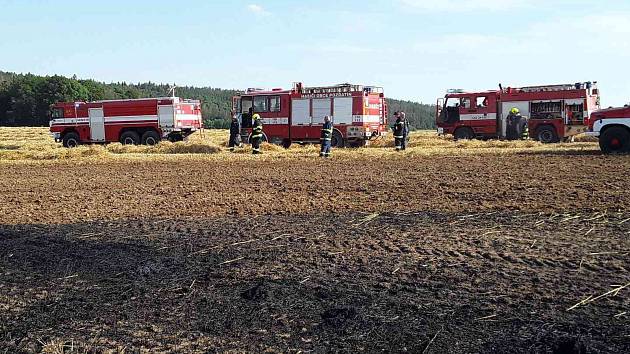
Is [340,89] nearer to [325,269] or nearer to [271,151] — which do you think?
[271,151]

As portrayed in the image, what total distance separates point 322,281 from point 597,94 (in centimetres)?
2744

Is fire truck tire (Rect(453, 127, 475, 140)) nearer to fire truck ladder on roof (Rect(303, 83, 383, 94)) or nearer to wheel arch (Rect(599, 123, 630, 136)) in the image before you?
fire truck ladder on roof (Rect(303, 83, 383, 94))

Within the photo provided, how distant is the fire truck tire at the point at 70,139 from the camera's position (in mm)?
31359

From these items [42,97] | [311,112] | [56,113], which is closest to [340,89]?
[311,112]

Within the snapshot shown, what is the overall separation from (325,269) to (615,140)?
588 inches

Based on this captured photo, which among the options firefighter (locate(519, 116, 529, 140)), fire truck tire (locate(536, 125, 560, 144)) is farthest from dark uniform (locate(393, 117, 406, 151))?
fire truck tire (locate(536, 125, 560, 144))

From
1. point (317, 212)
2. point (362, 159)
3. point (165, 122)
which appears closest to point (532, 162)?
point (362, 159)

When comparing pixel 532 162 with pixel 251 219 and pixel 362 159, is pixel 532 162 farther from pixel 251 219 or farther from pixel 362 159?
pixel 251 219

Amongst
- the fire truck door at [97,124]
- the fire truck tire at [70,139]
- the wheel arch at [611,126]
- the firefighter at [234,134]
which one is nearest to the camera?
the wheel arch at [611,126]

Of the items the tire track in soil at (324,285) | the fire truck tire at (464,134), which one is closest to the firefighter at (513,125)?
the fire truck tire at (464,134)

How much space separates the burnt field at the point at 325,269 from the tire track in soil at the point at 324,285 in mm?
19

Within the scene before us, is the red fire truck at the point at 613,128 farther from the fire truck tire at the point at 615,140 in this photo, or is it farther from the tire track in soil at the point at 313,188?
the tire track in soil at the point at 313,188

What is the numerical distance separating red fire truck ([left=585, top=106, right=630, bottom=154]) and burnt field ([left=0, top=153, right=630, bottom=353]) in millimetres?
6924

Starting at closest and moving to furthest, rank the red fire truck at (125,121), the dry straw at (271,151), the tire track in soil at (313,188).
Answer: the tire track in soil at (313,188) < the dry straw at (271,151) < the red fire truck at (125,121)
